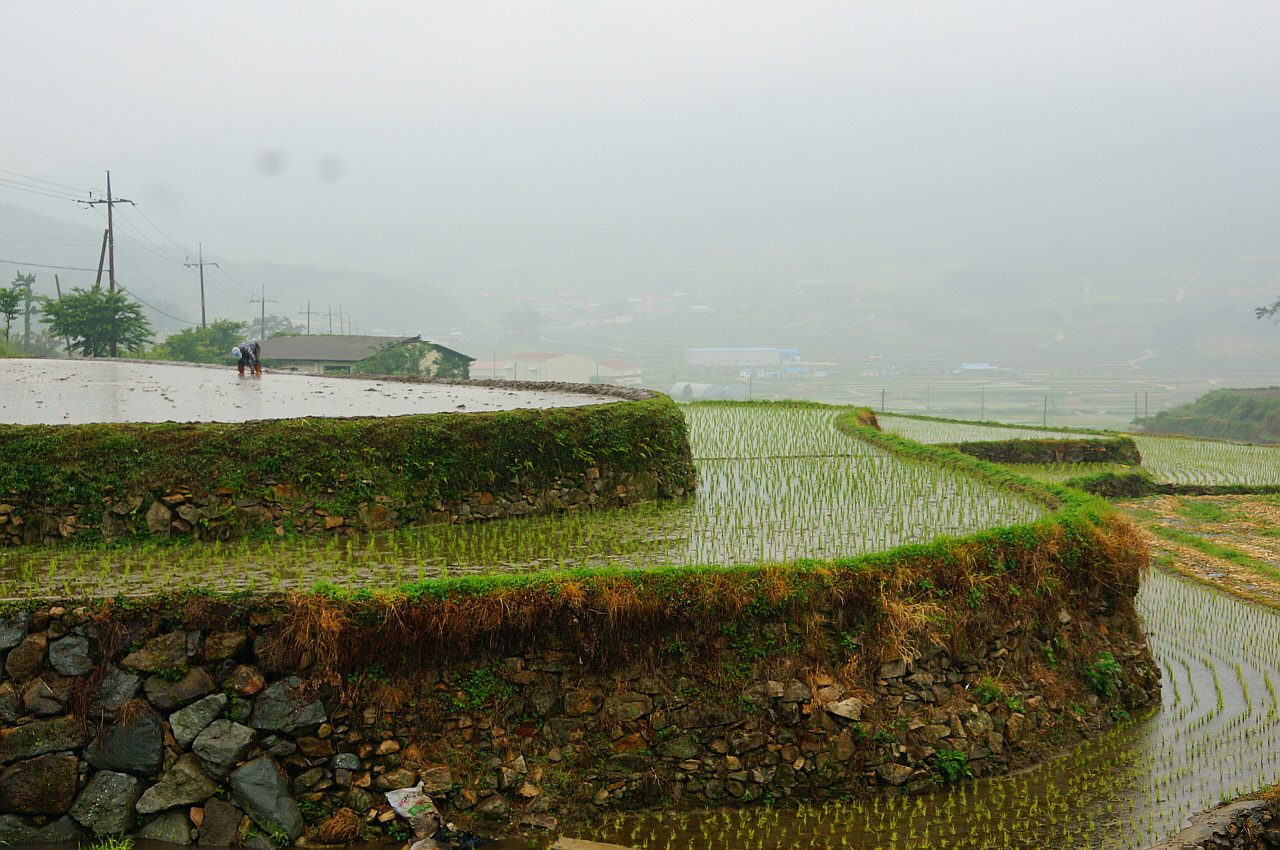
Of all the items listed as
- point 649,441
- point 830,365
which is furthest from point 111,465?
point 830,365

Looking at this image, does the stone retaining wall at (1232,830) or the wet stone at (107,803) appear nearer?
the wet stone at (107,803)

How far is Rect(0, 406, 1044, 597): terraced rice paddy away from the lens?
5789 millimetres

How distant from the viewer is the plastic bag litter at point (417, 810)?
4816 millimetres

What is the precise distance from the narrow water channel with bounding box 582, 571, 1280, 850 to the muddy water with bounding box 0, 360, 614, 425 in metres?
5.14

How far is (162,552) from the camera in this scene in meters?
6.31

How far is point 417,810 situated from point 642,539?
2.87m

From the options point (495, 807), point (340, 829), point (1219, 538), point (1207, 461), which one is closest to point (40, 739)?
point (340, 829)

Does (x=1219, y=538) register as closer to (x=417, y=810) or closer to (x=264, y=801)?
(x=417, y=810)

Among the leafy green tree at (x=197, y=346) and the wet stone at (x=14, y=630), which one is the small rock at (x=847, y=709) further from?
the leafy green tree at (x=197, y=346)

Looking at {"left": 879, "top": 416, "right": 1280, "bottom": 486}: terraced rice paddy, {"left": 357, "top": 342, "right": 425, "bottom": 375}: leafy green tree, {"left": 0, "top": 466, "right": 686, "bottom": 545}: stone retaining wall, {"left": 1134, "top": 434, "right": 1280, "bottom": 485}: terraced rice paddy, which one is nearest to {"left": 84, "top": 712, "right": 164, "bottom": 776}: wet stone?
{"left": 0, "top": 466, "right": 686, "bottom": 545}: stone retaining wall

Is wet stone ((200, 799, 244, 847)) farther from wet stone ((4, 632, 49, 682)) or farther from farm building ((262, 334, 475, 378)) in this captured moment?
farm building ((262, 334, 475, 378))

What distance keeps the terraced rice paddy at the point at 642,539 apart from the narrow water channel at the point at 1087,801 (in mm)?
1756

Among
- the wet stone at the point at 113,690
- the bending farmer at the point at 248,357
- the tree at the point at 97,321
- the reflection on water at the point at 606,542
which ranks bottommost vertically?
the wet stone at the point at 113,690

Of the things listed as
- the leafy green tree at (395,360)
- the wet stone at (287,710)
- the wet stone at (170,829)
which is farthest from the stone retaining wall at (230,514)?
the leafy green tree at (395,360)
